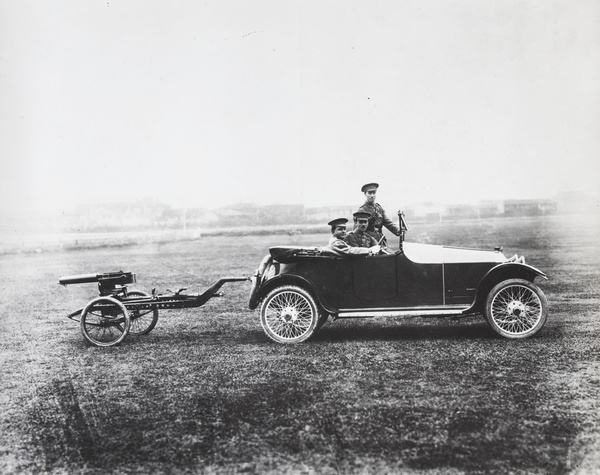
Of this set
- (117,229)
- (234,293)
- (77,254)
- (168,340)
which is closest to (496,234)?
(234,293)

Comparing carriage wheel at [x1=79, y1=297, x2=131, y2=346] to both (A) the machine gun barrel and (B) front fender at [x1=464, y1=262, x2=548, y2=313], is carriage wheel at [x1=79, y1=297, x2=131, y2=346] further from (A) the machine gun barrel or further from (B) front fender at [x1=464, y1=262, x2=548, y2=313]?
(B) front fender at [x1=464, y1=262, x2=548, y2=313]

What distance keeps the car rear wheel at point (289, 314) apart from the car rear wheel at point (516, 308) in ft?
6.40

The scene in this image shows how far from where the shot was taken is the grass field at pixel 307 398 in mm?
3291

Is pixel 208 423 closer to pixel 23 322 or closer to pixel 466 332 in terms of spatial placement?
pixel 466 332

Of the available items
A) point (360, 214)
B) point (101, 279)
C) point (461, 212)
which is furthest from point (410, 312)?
point (461, 212)

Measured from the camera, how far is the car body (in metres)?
5.98

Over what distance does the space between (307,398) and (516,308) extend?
9.48ft

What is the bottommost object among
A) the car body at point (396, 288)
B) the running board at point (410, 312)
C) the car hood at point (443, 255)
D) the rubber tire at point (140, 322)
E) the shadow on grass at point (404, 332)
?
the shadow on grass at point (404, 332)

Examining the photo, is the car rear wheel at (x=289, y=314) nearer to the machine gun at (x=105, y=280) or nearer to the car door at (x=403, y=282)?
the car door at (x=403, y=282)

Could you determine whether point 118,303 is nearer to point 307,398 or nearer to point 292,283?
point 292,283

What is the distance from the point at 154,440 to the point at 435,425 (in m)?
1.88

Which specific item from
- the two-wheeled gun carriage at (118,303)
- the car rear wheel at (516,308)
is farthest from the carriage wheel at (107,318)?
the car rear wheel at (516,308)

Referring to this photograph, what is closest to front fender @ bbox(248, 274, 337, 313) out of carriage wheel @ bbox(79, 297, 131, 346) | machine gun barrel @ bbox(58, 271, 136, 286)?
carriage wheel @ bbox(79, 297, 131, 346)

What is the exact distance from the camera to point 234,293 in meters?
9.99
